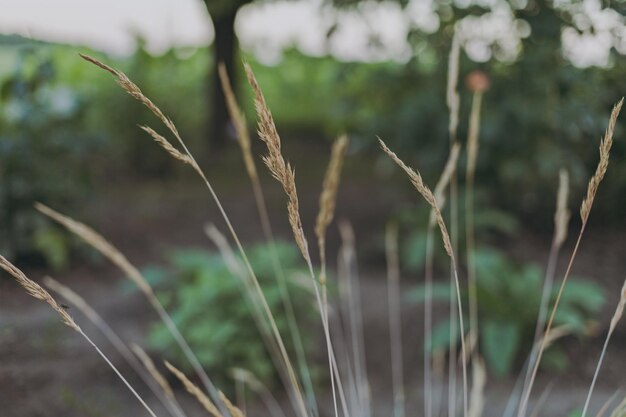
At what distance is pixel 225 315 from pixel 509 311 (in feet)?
3.29

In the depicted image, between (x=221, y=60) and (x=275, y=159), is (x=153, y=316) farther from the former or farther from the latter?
(x=221, y=60)

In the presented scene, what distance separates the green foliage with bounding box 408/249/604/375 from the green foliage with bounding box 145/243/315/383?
1.63 feet

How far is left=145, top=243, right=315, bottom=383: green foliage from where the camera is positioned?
2.27m

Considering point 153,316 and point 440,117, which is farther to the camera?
point 440,117

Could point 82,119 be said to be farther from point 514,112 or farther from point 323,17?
point 514,112

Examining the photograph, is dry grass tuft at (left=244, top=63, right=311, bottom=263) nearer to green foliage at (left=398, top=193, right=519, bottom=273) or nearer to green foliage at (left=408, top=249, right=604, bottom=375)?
green foliage at (left=408, top=249, right=604, bottom=375)

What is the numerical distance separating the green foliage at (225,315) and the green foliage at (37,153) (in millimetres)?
853

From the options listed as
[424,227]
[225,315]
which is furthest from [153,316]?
[424,227]

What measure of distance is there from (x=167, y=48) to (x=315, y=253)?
2081 millimetres

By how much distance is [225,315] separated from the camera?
2.38m

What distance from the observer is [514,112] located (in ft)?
10.4

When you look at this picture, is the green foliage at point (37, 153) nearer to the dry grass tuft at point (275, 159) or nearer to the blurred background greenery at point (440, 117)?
the blurred background greenery at point (440, 117)

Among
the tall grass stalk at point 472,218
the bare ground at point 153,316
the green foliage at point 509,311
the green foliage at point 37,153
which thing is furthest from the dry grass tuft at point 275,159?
the green foliage at point 37,153

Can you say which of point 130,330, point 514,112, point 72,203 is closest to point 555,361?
point 514,112
